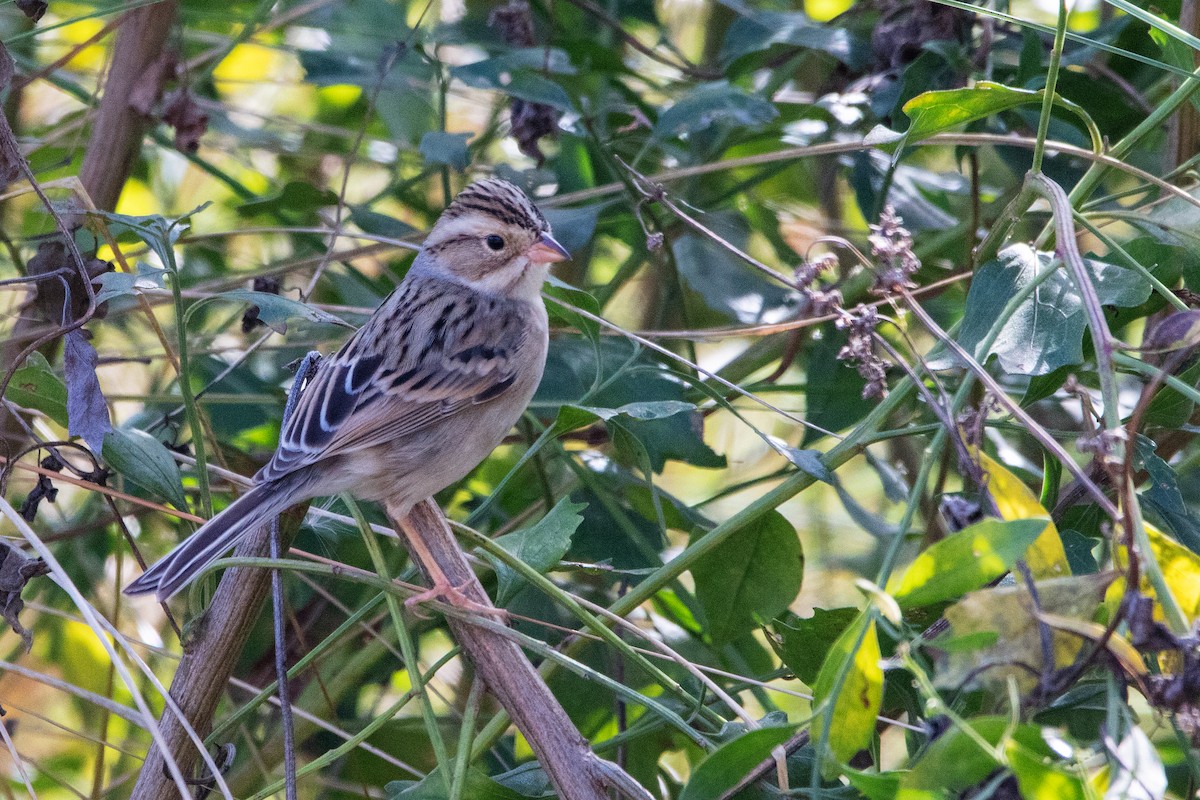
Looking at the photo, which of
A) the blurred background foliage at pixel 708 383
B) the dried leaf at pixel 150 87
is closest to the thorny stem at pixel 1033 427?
the blurred background foliage at pixel 708 383

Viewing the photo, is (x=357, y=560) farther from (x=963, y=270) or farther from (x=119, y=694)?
(x=963, y=270)

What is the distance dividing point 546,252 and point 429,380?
1.51 ft

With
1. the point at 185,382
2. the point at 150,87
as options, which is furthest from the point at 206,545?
the point at 150,87

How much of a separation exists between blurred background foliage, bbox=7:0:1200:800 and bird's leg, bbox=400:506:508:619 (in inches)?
2.7

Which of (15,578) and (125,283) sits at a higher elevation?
(125,283)

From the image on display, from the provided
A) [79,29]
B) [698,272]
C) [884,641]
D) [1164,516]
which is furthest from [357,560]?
[79,29]

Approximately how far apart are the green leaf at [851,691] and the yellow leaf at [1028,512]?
0.26 metres

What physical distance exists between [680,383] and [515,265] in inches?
20.8

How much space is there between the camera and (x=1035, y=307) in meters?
1.91

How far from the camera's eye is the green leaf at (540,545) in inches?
78.3

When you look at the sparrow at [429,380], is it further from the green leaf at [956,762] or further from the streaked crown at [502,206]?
the green leaf at [956,762]

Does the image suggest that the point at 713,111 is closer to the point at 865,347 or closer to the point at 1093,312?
the point at 865,347

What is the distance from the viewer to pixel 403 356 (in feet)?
8.79

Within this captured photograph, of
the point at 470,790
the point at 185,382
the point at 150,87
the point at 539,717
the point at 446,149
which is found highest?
the point at 150,87
